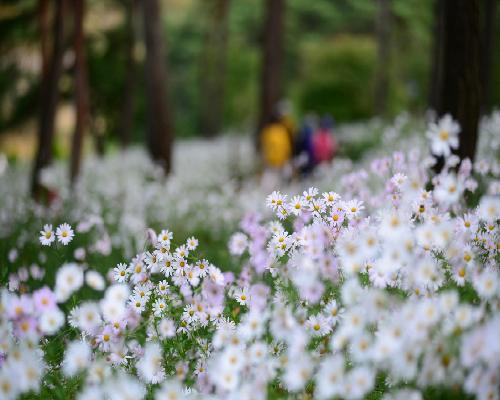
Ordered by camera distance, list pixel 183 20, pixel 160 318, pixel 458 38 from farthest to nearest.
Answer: pixel 183 20 < pixel 458 38 < pixel 160 318

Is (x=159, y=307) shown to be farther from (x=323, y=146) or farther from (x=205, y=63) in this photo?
(x=205, y=63)

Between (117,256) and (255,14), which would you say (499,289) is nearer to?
(117,256)

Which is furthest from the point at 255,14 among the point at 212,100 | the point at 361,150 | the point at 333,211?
the point at 333,211

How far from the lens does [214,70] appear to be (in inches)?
1138

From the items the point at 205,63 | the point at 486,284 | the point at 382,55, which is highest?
the point at 205,63

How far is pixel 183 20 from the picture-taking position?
111ft

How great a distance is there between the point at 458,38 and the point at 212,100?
77.5 ft

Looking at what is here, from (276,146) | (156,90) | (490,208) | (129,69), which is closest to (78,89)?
(156,90)

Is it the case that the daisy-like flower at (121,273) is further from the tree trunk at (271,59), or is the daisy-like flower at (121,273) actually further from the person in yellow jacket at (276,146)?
the tree trunk at (271,59)

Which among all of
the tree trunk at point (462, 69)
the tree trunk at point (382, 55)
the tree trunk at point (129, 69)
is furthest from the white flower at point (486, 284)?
the tree trunk at point (382, 55)

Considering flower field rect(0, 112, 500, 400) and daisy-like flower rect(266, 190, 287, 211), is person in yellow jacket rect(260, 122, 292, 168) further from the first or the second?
daisy-like flower rect(266, 190, 287, 211)

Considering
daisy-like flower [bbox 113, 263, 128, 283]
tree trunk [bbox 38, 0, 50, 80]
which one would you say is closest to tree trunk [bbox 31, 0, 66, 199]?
tree trunk [bbox 38, 0, 50, 80]

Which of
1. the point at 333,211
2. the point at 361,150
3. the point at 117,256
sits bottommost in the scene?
the point at 333,211

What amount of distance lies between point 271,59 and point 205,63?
48.9 feet
